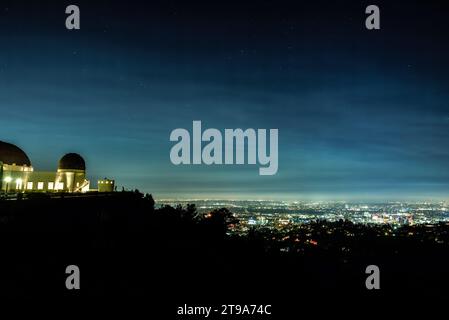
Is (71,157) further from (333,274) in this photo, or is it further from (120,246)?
(333,274)

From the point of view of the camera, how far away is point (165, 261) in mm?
21297

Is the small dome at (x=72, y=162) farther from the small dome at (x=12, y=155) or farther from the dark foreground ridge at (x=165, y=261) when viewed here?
the dark foreground ridge at (x=165, y=261)

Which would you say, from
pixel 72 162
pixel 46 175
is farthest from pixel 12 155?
pixel 72 162

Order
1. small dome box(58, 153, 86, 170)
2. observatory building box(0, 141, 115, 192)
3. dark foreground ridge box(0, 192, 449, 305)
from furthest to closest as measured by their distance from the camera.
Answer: small dome box(58, 153, 86, 170), observatory building box(0, 141, 115, 192), dark foreground ridge box(0, 192, 449, 305)

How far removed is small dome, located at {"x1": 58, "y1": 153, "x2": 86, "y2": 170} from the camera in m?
50.9

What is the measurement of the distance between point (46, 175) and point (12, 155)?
205 inches

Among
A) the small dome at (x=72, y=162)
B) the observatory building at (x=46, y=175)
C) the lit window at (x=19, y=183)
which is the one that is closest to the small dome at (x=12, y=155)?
the observatory building at (x=46, y=175)

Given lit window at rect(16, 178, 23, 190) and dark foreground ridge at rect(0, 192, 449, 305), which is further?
lit window at rect(16, 178, 23, 190)

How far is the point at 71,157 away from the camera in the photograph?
51781 millimetres

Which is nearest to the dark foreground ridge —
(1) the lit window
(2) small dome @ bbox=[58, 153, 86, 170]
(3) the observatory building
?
(3) the observatory building

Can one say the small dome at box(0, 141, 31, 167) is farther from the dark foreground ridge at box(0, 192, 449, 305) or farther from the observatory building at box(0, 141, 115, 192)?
the dark foreground ridge at box(0, 192, 449, 305)

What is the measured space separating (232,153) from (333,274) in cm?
1457

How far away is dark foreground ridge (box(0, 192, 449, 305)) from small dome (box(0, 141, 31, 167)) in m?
17.8
